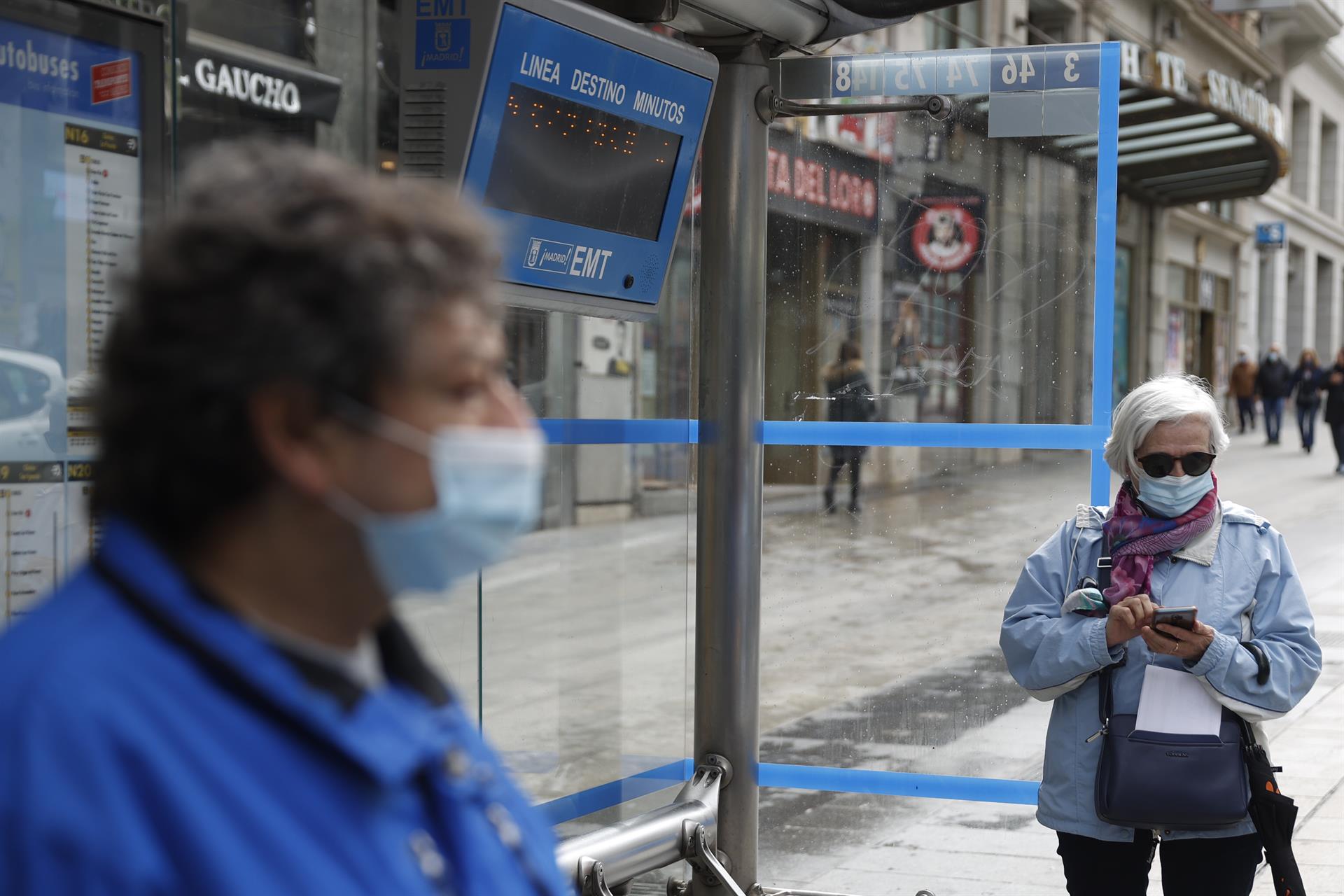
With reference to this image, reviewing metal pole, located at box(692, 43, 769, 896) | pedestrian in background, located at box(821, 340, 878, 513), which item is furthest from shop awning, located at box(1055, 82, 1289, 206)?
metal pole, located at box(692, 43, 769, 896)

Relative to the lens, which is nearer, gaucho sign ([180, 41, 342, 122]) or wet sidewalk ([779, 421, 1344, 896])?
gaucho sign ([180, 41, 342, 122])

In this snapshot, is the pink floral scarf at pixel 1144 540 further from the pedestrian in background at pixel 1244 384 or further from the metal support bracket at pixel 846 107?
the pedestrian in background at pixel 1244 384

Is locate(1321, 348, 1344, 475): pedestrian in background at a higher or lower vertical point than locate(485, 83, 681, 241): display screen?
lower

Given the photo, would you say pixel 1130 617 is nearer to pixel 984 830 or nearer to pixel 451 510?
pixel 451 510

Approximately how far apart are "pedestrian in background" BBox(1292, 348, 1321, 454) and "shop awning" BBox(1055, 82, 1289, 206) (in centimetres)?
322

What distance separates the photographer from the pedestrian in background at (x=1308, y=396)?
24875 millimetres

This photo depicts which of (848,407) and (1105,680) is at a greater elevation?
(848,407)

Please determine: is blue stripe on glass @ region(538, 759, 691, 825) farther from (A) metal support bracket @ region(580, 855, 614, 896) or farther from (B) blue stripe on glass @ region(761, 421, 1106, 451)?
(B) blue stripe on glass @ region(761, 421, 1106, 451)

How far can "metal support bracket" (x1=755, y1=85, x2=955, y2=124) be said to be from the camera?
4.25 m

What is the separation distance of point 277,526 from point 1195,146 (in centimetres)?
2323

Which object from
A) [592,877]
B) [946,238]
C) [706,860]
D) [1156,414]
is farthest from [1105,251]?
[592,877]

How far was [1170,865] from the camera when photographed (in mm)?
3061

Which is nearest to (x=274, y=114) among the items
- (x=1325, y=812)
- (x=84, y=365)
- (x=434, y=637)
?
(x=84, y=365)

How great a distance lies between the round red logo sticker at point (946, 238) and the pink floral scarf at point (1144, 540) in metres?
1.50
